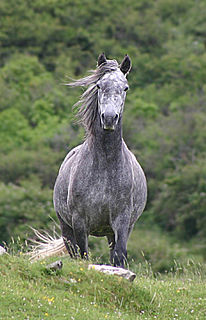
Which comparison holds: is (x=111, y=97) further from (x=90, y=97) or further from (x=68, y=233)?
(x=68, y=233)

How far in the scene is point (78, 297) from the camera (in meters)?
7.86

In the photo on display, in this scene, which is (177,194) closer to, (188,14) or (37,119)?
(37,119)

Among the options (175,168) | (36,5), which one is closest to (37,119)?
(175,168)

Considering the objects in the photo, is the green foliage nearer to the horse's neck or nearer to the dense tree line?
the dense tree line

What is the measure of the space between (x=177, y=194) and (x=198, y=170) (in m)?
1.81

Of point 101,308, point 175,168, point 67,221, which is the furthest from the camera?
point 175,168

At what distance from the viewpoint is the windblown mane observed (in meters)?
8.90

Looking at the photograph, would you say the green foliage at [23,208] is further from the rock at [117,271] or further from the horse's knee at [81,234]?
the rock at [117,271]

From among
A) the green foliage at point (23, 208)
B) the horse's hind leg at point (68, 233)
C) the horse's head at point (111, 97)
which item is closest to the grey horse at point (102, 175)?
the horse's head at point (111, 97)

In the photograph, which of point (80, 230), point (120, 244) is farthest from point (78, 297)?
point (80, 230)

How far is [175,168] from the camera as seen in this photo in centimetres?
4359

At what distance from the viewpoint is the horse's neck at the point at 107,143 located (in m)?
8.83

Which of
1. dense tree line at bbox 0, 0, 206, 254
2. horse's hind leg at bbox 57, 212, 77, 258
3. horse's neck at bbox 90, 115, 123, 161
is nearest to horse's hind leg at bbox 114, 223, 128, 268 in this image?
horse's neck at bbox 90, 115, 123, 161

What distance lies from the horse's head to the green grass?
1796 mm
